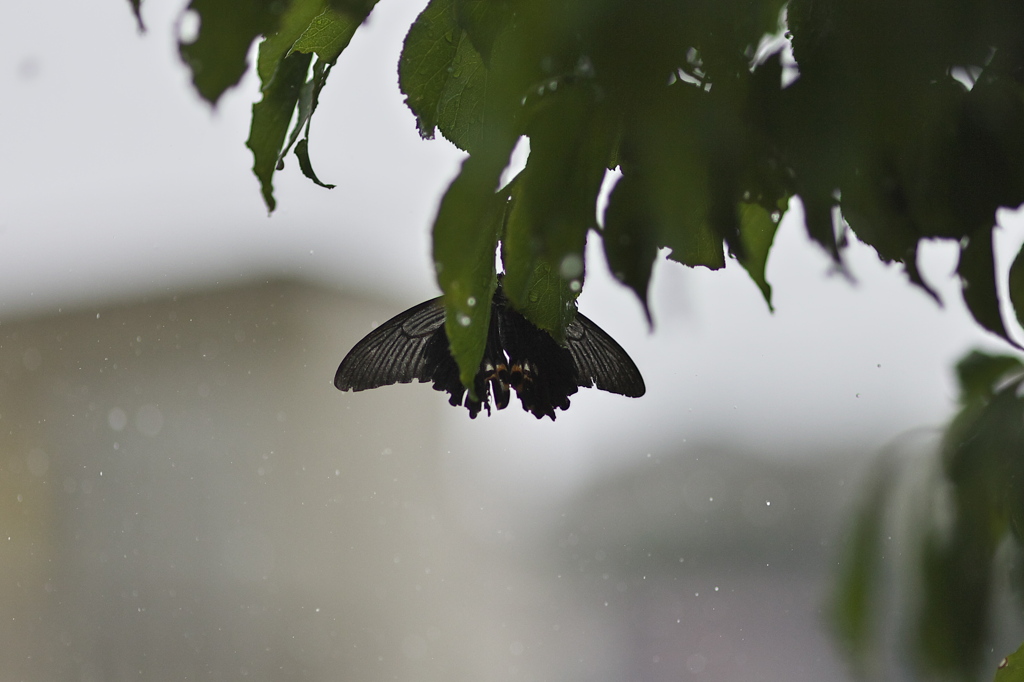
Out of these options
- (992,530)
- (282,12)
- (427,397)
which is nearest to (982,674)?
(992,530)

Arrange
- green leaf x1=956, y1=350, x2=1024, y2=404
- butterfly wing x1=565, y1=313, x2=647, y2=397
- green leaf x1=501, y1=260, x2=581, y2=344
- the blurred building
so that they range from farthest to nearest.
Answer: the blurred building → green leaf x1=956, y1=350, x2=1024, y2=404 → butterfly wing x1=565, y1=313, x2=647, y2=397 → green leaf x1=501, y1=260, x2=581, y2=344

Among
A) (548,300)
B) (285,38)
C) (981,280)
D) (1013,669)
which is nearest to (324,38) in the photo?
(285,38)

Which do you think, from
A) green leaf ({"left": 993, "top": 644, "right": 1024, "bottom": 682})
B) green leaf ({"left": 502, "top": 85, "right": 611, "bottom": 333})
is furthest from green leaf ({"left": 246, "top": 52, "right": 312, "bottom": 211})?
green leaf ({"left": 993, "top": 644, "right": 1024, "bottom": 682})

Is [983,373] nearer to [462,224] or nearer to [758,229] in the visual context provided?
[758,229]

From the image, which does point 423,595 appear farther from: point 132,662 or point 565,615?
point 132,662

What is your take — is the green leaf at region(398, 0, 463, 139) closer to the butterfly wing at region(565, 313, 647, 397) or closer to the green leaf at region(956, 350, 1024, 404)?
the butterfly wing at region(565, 313, 647, 397)

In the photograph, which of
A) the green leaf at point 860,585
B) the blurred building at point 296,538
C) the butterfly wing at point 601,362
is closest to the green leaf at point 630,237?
the butterfly wing at point 601,362
